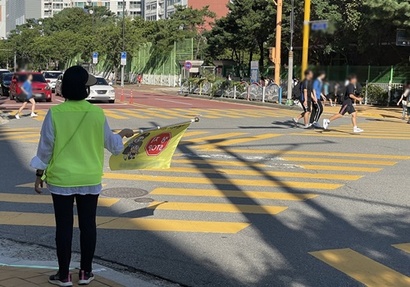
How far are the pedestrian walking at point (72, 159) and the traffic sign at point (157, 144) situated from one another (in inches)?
32.3

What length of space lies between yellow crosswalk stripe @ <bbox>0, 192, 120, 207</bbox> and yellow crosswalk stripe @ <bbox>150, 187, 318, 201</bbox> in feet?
2.85

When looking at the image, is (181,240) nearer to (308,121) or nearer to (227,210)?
(227,210)

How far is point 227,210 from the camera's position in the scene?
8.30m

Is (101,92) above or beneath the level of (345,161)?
above

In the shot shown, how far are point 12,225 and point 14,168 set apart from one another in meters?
4.20

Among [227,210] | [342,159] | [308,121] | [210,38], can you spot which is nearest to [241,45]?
[210,38]

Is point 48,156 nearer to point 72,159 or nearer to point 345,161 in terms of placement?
point 72,159

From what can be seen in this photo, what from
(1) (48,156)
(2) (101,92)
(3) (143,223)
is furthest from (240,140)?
(2) (101,92)

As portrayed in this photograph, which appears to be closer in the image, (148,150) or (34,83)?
(148,150)

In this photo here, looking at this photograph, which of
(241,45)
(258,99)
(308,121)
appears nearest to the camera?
(308,121)

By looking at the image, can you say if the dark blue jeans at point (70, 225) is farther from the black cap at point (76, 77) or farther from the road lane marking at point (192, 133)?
the road lane marking at point (192, 133)

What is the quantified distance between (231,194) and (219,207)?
36.6 inches

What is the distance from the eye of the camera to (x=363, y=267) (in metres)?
5.97

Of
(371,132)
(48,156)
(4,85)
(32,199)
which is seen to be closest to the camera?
(48,156)
